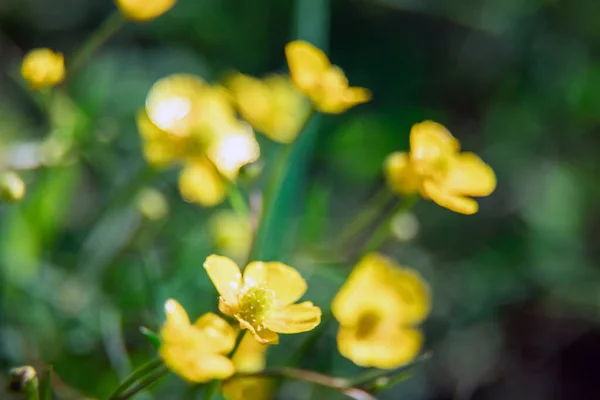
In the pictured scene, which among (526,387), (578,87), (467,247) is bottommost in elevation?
(526,387)

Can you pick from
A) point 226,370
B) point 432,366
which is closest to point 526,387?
point 432,366

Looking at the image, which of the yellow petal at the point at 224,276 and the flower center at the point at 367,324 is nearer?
the yellow petal at the point at 224,276

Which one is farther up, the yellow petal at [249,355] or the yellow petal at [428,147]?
the yellow petal at [428,147]

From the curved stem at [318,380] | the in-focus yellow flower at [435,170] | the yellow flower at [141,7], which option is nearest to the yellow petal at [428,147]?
the in-focus yellow flower at [435,170]

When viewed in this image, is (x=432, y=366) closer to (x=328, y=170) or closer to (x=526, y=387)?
(x=526, y=387)

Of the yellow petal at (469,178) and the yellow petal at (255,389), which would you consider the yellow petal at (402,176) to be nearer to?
the yellow petal at (469,178)

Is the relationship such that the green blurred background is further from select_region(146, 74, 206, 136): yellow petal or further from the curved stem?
the curved stem
